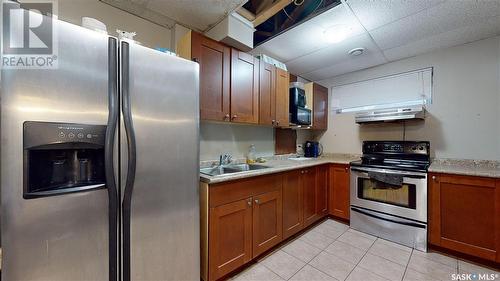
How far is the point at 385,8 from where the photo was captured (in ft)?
5.75

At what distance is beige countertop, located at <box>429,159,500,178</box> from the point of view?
1.87 metres

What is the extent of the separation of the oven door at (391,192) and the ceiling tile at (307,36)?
5.47 feet

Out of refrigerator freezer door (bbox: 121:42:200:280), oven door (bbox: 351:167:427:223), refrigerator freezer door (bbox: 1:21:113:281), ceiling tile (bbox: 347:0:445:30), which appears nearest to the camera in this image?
refrigerator freezer door (bbox: 1:21:113:281)

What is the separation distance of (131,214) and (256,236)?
1.15m

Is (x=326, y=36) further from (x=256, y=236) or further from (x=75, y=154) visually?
(x=75, y=154)

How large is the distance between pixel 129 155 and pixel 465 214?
2968 mm

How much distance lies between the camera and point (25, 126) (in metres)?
0.81

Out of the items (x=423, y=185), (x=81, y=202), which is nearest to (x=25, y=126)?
(x=81, y=202)

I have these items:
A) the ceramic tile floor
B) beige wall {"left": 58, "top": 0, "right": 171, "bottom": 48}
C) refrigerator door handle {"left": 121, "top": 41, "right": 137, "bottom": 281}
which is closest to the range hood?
the ceramic tile floor

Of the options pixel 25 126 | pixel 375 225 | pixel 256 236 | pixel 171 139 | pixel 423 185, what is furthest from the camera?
pixel 375 225

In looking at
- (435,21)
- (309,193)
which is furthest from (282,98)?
(435,21)

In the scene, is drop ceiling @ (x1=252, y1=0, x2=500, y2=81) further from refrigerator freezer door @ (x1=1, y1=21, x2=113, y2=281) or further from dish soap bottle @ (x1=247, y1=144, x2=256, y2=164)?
refrigerator freezer door @ (x1=1, y1=21, x2=113, y2=281)

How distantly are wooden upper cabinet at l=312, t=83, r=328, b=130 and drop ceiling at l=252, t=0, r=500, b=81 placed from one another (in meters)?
0.48

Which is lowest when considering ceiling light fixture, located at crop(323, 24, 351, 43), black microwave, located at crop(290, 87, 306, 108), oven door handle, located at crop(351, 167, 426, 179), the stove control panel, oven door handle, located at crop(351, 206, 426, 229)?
oven door handle, located at crop(351, 206, 426, 229)
